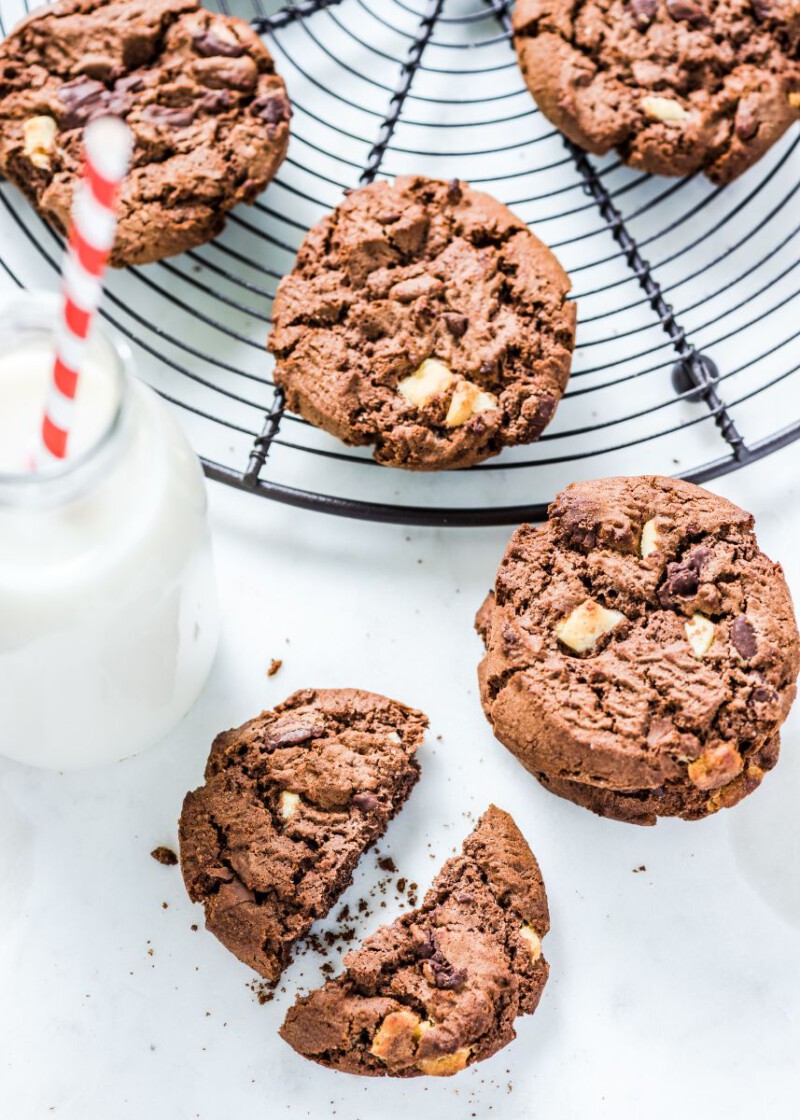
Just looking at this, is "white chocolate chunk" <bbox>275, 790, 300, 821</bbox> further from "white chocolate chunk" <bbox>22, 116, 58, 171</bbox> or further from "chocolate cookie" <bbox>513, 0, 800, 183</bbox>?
"chocolate cookie" <bbox>513, 0, 800, 183</bbox>

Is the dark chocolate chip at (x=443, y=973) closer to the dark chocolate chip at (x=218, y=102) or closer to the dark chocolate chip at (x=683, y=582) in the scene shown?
the dark chocolate chip at (x=683, y=582)

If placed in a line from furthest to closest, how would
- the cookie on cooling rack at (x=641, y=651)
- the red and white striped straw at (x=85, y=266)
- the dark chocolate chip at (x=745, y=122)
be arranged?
the dark chocolate chip at (x=745, y=122) → the cookie on cooling rack at (x=641, y=651) → the red and white striped straw at (x=85, y=266)

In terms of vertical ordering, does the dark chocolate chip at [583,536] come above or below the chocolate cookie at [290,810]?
above

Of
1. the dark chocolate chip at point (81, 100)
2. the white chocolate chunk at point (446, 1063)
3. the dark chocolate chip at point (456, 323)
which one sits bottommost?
the white chocolate chunk at point (446, 1063)

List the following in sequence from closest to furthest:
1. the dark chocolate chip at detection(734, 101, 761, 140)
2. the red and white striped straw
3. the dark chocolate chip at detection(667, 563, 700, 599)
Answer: the red and white striped straw < the dark chocolate chip at detection(667, 563, 700, 599) < the dark chocolate chip at detection(734, 101, 761, 140)

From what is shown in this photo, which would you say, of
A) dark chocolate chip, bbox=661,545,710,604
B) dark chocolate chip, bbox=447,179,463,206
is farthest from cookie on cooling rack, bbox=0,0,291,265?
dark chocolate chip, bbox=661,545,710,604

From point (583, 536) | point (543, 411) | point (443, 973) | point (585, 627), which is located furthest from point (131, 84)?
point (443, 973)

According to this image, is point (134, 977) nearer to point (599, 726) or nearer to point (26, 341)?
point (599, 726)

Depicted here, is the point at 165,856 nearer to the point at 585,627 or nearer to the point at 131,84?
the point at 585,627

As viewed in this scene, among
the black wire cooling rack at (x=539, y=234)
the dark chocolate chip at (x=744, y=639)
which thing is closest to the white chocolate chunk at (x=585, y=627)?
the dark chocolate chip at (x=744, y=639)
